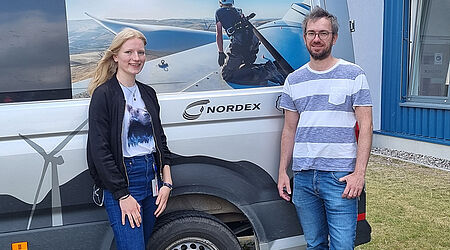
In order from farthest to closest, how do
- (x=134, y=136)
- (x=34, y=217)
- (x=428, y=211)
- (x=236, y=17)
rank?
(x=428, y=211) < (x=236, y=17) < (x=34, y=217) < (x=134, y=136)

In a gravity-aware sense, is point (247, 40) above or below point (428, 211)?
above

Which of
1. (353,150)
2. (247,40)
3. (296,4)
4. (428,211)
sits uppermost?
(296,4)

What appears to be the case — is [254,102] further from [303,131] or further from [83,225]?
[83,225]

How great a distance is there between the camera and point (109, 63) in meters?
2.57

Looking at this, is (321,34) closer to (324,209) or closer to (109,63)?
(324,209)

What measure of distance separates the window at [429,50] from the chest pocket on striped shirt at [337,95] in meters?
5.83

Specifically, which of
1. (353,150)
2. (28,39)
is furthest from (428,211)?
(28,39)

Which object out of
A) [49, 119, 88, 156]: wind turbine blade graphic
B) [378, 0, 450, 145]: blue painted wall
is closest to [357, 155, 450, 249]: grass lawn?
[378, 0, 450, 145]: blue painted wall

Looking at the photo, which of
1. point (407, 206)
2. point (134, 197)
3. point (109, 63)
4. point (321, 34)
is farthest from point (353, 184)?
Answer: point (407, 206)

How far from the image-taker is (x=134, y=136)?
8.17ft

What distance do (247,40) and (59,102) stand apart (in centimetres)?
113

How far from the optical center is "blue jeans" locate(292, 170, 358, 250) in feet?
8.99

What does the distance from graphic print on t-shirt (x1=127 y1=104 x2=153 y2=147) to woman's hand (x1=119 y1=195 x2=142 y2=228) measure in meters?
0.29

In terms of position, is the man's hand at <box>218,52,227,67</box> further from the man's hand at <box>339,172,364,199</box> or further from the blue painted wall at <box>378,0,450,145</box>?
the blue painted wall at <box>378,0,450,145</box>
